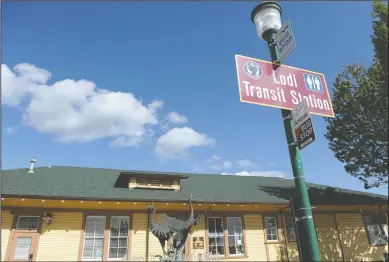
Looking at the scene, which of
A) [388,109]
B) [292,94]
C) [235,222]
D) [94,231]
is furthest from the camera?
[235,222]

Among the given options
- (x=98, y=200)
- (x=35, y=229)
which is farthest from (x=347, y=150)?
(x=35, y=229)

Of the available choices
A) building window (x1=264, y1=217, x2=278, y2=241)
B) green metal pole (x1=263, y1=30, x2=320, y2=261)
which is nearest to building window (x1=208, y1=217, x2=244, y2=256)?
building window (x1=264, y1=217, x2=278, y2=241)

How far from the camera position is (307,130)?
12.6 feet

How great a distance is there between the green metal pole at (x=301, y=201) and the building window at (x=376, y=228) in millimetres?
16374

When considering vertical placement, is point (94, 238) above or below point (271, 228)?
below

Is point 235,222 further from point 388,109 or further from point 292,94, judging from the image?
point 292,94

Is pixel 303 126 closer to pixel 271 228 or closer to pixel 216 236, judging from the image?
pixel 216 236

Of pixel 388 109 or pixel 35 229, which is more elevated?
pixel 388 109

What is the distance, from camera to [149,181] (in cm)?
1512

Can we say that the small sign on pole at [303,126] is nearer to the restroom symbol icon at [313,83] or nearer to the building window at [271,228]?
the restroom symbol icon at [313,83]

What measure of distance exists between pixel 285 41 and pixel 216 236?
1196 centimetres

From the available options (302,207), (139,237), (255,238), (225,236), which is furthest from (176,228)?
(255,238)

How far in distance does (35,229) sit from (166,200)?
568 cm

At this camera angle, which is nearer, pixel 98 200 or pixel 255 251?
pixel 98 200
